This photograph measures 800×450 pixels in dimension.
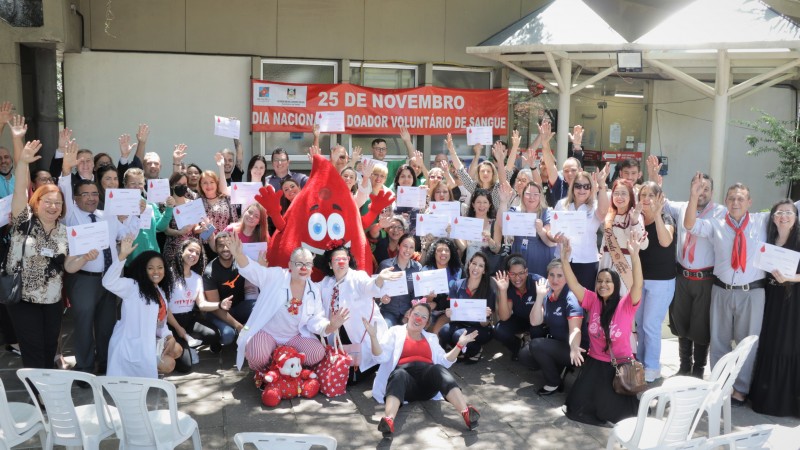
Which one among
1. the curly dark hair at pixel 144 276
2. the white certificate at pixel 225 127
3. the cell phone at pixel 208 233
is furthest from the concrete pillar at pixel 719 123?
the curly dark hair at pixel 144 276

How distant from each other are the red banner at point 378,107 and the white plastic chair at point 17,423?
22.3ft

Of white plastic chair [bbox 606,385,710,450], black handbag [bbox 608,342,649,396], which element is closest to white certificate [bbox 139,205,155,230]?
black handbag [bbox 608,342,649,396]

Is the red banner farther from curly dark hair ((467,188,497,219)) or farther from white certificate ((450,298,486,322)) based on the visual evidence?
white certificate ((450,298,486,322))

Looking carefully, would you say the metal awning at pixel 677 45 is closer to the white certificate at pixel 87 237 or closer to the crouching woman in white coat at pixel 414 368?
the crouching woman in white coat at pixel 414 368

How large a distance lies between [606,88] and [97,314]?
1016 centimetres

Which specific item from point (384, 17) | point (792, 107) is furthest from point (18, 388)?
point (792, 107)

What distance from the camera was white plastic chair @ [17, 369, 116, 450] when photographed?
3.74m

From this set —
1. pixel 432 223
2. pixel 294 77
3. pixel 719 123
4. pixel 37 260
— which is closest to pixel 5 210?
pixel 37 260

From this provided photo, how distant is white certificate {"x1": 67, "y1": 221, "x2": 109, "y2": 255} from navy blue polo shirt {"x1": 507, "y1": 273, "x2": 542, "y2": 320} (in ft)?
11.4

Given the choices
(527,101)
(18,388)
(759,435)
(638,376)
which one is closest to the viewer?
(759,435)

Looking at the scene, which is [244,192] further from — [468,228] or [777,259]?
[777,259]

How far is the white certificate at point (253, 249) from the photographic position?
656cm

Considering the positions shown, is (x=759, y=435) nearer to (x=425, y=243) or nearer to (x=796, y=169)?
(x=425, y=243)

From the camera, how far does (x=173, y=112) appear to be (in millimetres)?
10391
